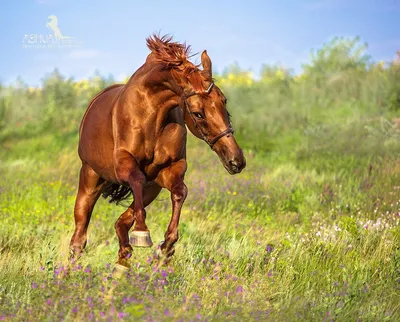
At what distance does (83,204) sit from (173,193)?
5.20 ft

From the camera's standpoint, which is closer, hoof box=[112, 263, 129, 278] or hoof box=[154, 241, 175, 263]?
hoof box=[112, 263, 129, 278]

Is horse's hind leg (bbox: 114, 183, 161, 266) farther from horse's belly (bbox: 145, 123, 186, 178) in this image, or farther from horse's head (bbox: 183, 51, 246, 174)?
horse's head (bbox: 183, 51, 246, 174)

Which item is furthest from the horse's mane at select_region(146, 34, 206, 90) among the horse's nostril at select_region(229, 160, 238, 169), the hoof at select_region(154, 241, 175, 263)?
the hoof at select_region(154, 241, 175, 263)

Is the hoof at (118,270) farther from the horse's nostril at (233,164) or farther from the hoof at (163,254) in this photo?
the horse's nostril at (233,164)

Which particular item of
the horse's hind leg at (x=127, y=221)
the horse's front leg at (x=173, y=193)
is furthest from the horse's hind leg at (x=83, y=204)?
the horse's front leg at (x=173, y=193)

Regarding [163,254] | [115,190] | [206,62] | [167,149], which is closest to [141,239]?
[163,254]

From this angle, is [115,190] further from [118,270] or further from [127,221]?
[118,270]

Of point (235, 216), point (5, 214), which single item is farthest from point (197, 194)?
point (5, 214)

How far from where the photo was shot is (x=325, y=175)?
13.3 metres

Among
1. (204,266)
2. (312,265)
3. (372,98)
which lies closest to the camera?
(204,266)

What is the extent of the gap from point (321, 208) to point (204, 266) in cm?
484

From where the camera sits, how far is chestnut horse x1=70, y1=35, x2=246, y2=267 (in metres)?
5.29

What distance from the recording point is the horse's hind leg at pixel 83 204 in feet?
21.9

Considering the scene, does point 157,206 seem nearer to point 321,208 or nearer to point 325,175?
point 321,208
